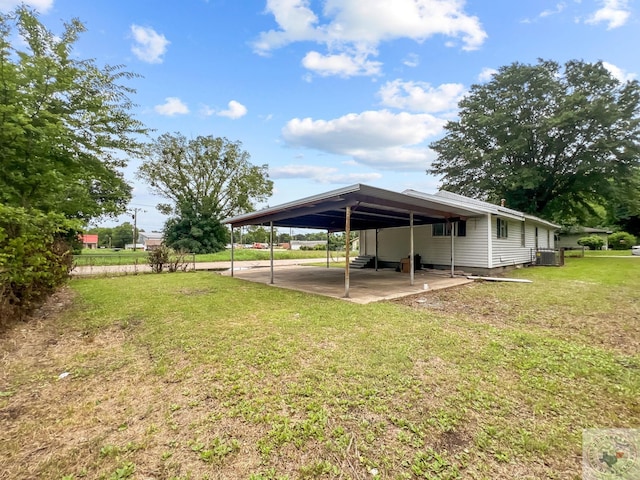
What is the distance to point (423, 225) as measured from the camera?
13133 mm

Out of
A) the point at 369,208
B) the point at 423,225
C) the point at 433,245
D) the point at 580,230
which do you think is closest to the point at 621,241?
the point at 580,230

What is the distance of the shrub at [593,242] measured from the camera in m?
27.8

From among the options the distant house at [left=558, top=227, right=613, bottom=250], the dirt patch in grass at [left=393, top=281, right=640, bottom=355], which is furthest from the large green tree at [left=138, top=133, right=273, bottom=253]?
the distant house at [left=558, top=227, right=613, bottom=250]

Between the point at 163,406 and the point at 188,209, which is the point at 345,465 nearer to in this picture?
the point at 163,406

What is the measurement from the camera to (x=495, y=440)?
6.94ft

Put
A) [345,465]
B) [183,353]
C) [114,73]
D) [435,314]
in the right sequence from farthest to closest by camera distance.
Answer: [114,73] < [435,314] < [183,353] < [345,465]

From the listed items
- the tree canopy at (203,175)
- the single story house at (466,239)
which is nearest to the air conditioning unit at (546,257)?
the single story house at (466,239)

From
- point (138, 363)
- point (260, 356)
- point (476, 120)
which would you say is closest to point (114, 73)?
point (138, 363)

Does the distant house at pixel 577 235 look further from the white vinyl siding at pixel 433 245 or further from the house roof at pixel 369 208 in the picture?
the white vinyl siding at pixel 433 245

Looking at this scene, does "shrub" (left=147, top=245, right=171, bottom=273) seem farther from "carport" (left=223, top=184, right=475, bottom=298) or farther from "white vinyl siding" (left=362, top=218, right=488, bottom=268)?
"white vinyl siding" (left=362, top=218, right=488, bottom=268)

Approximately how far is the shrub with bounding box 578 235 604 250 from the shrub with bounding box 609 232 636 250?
47.4 inches

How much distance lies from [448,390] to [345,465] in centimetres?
133

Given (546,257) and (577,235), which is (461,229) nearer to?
(546,257)

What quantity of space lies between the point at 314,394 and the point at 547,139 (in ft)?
76.5
